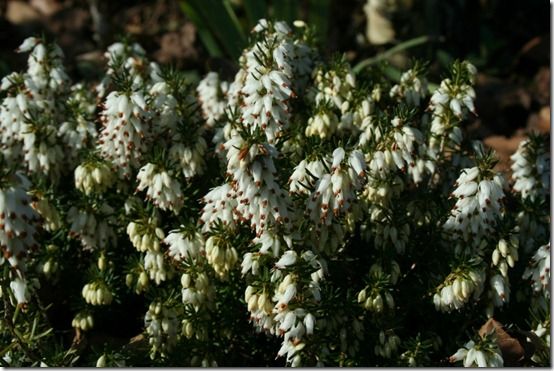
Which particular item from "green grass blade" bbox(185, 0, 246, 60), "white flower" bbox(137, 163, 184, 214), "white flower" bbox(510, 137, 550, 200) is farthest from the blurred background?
"white flower" bbox(137, 163, 184, 214)

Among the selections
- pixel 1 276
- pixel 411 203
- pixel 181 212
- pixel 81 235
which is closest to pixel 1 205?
pixel 1 276

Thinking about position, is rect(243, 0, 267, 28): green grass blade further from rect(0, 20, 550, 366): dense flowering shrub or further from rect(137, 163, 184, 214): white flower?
rect(137, 163, 184, 214): white flower

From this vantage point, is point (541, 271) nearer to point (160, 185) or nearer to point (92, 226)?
point (160, 185)

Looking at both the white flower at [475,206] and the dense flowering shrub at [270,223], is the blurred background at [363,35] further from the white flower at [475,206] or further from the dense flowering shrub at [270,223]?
the white flower at [475,206]

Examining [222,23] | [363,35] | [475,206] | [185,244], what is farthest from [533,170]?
[363,35]

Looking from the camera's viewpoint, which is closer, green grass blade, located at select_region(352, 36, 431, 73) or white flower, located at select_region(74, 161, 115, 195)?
white flower, located at select_region(74, 161, 115, 195)
